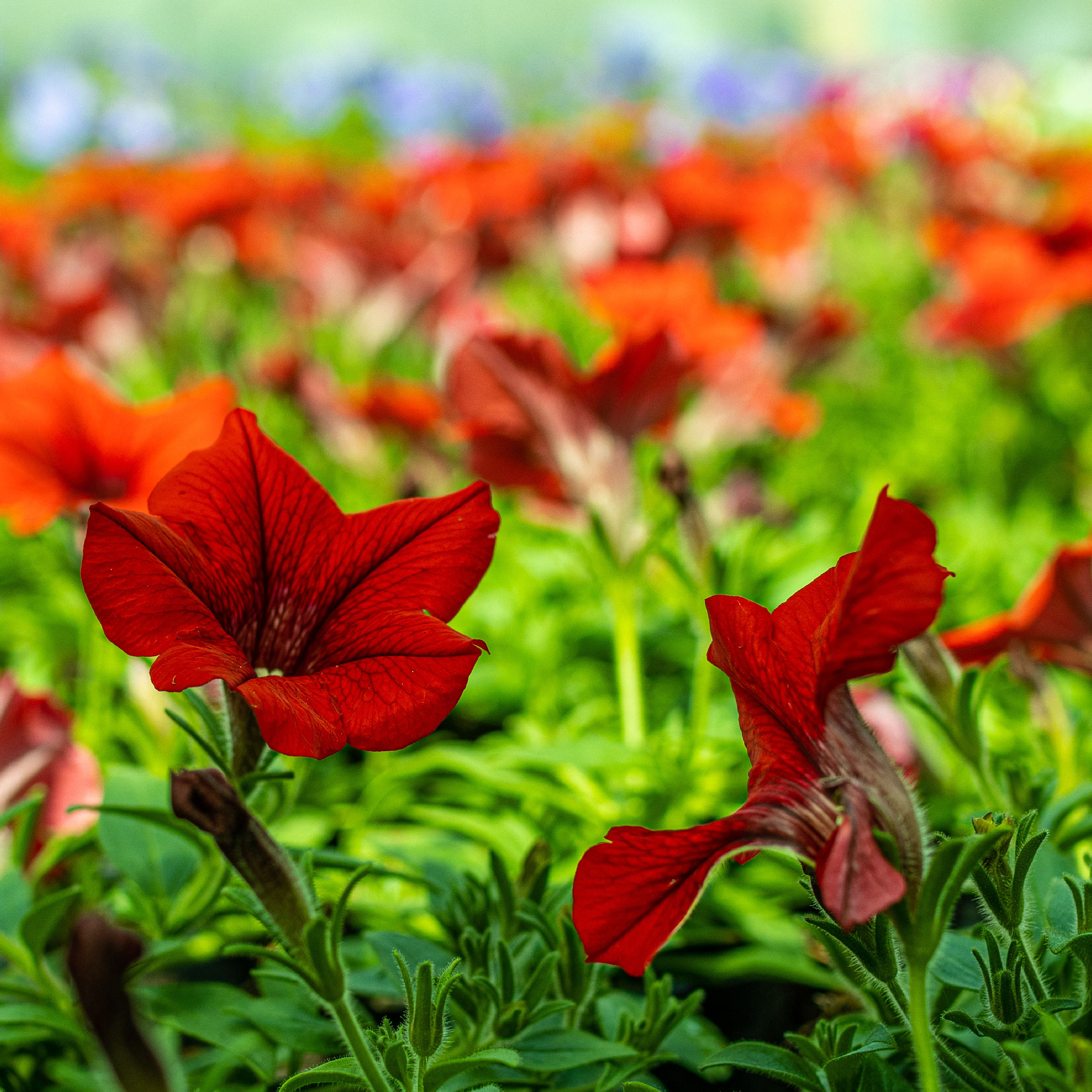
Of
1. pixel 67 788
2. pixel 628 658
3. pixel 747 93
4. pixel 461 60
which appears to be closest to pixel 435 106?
pixel 747 93

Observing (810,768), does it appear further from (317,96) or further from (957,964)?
(317,96)

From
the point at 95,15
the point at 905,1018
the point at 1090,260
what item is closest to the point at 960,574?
the point at 1090,260

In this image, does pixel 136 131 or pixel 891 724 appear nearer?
pixel 891 724

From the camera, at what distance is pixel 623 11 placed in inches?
413

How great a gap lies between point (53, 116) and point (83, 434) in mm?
3791

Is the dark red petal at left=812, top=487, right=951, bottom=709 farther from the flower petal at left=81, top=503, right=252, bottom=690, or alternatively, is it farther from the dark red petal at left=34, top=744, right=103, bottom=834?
the dark red petal at left=34, top=744, right=103, bottom=834

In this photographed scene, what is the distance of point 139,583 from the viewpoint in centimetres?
57

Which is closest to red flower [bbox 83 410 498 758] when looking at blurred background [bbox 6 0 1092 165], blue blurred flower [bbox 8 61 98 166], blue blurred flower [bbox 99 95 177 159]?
blurred background [bbox 6 0 1092 165]

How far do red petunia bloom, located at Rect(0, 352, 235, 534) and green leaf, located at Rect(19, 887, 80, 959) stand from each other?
36 cm

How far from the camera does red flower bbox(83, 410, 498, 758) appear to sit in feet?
1.82

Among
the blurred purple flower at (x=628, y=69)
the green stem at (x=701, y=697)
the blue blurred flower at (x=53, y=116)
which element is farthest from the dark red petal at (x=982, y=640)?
the blurred purple flower at (x=628, y=69)

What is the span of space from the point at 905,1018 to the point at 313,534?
15.8 inches

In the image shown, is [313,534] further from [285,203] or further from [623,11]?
[623,11]

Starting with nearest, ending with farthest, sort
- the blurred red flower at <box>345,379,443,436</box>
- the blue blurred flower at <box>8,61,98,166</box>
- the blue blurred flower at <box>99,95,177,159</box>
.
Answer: the blurred red flower at <box>345,379,443,436</box>
the blue blurred flower at <box>8,61,98,166</box>
the blue blurred flower at <box>99,95,177,159</box>
